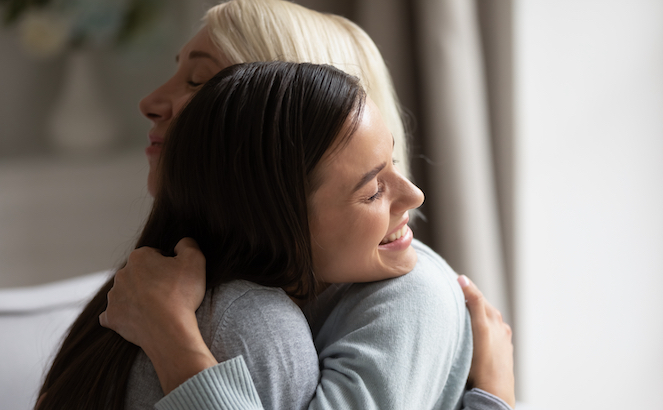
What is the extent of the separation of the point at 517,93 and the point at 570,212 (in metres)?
0.31

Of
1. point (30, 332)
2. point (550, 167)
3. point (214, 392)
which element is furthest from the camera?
point (550, 167)

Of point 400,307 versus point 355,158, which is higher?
point 355,158

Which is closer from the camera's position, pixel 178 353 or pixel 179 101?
pixel 178 353

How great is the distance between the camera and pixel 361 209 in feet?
2.33

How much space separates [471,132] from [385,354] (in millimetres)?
870

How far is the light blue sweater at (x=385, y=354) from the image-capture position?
2.00 ft

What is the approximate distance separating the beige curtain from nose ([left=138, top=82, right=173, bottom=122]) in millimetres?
661

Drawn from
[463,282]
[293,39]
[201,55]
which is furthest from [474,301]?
[201,55]

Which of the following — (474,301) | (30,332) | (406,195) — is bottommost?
(30,332)

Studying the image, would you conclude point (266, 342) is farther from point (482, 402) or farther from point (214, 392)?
point (482, 402)

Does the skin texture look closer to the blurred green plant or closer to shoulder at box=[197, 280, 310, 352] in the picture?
shoulder at box=[197, 280, 310, 352]

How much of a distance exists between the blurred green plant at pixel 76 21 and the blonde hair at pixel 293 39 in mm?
1078

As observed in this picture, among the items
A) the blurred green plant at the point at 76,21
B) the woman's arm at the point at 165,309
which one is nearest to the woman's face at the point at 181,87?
the woman's arm at the point at 165,309

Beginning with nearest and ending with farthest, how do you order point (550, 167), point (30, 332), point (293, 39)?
point (293, 39) < point (30, 332) < point (550, 167)
